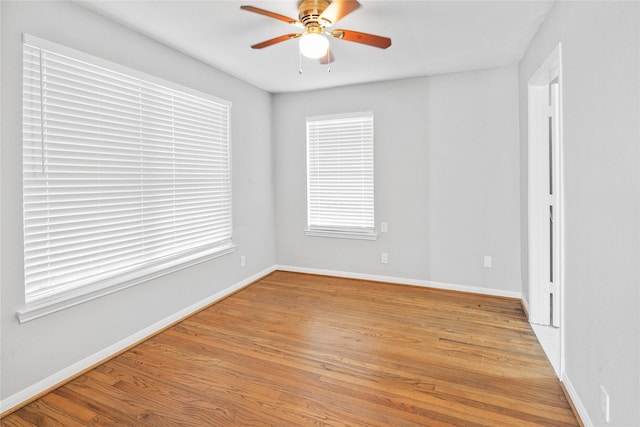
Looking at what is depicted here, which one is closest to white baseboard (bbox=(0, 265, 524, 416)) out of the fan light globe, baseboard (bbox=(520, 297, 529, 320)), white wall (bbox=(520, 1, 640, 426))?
baseboard (bbox=(520, 297, 529, 320))

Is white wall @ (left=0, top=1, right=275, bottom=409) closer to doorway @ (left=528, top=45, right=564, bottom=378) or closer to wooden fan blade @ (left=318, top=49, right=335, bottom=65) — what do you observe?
wooden fan blade @ (left=318, top=49, right=335, bottom=65)

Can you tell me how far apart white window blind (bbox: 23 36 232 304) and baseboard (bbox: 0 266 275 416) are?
50 cm

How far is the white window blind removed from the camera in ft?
6.88

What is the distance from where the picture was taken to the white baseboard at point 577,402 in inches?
67.1

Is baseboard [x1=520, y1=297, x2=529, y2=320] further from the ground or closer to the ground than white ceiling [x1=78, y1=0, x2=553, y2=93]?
closer to the ground

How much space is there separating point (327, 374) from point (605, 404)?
150 centimetres

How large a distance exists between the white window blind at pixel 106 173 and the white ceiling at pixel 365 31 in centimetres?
45

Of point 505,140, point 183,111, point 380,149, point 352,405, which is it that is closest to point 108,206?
point 183,111

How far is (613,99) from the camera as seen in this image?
4.68 ft

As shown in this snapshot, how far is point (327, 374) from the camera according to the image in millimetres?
2268

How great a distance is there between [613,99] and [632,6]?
354mm

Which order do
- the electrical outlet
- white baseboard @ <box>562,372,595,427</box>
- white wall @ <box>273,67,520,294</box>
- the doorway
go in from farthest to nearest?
1. white wall @ <box>273,67,520,294</box>
2. the doorway
3. white baseboard @ <box>562,372,595,427</box>
4. the electrical outlet

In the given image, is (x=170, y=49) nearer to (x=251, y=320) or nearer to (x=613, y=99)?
(x=251, y=320)

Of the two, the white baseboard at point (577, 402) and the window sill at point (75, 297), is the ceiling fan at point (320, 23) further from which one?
the white baseboard at point (577, 402)
